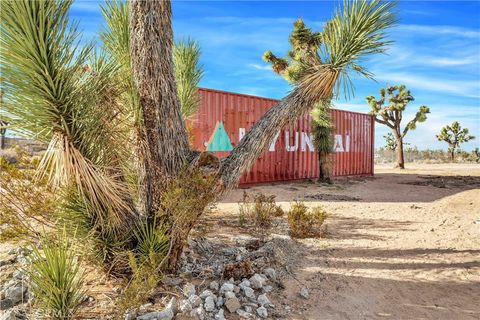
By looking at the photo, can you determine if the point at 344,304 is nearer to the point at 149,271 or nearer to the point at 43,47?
the point at 149,271

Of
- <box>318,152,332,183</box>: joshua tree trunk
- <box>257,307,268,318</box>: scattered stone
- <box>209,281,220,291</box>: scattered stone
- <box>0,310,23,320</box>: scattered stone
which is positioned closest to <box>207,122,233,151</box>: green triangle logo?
<box>318,152,332,183</box>: joshua tree trunk

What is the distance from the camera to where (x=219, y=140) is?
11398 mm

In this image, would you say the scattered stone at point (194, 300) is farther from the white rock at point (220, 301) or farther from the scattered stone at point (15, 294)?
the scattered stone at point (15, 294)

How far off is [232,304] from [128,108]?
6.63 ft

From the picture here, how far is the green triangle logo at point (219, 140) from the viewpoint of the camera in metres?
11.2

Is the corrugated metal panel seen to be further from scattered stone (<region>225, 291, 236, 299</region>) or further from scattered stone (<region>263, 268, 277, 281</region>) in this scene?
scattered stone (<region>225, 291, 236, 299</region>)

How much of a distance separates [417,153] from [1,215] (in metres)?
43.1

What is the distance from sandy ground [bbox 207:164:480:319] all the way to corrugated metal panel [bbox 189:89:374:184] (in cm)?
370

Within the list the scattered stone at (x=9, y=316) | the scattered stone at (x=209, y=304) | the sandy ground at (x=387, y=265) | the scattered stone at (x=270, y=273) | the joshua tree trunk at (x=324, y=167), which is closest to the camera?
the scattered stone at (x=9, y=316)

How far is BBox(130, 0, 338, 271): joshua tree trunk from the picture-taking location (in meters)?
3.02

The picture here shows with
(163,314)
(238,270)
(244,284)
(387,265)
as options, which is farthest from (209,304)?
(387,265)

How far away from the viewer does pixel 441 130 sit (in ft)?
119

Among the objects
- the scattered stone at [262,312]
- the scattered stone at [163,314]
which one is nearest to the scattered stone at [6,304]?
the scattered stone at [163,314]

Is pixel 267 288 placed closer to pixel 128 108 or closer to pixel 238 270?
pixel 238 270
